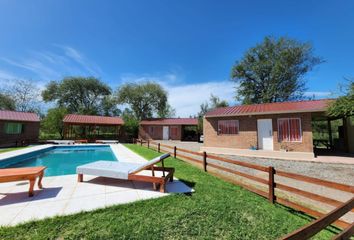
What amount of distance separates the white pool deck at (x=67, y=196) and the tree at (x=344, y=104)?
443 inches

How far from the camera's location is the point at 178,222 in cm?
307

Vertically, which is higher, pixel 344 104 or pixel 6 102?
pixel 6 102

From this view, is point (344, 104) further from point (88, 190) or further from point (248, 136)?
point (88, 190)

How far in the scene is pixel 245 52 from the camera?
96.4 ft

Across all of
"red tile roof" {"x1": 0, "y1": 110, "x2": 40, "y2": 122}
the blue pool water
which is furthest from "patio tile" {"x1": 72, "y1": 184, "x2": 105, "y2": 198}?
"red tile roof" {"x1": 0, "y1": 110, "x2": 40, "y2": 122}

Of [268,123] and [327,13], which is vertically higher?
[327,13]

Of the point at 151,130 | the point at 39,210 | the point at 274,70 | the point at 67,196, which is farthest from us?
the point at 151,130

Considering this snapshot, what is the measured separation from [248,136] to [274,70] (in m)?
18.6

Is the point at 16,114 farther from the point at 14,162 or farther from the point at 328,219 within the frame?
the point at 328,219

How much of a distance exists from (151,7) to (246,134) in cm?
1165

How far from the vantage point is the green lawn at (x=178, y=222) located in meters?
2.69

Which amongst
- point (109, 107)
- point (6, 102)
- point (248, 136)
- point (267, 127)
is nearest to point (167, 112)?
point (109, 107)

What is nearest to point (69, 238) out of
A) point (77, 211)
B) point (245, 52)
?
point (77, 211)

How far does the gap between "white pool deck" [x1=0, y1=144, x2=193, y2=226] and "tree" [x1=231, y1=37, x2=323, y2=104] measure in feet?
90.8
